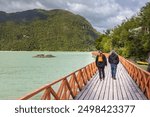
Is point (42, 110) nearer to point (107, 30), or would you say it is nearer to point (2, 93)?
point (2, 93)

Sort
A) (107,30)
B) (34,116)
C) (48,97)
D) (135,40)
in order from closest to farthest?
(34,116), (48,97), (135,40), (107,30)

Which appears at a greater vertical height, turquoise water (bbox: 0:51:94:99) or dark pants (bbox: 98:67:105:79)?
dark pants (bbox: 98:67:105:79)

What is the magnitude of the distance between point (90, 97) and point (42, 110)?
684 centimetres

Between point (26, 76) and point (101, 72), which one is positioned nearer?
point (101, 72)

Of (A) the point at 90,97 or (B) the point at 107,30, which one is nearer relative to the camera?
(A) the point at 90,97

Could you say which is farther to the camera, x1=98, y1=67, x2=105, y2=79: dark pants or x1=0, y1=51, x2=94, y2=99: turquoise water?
x1=0, y1=51, x2=94, y2=99: turquoise water

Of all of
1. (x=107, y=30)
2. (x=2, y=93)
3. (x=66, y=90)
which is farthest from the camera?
(x=107, y=30)

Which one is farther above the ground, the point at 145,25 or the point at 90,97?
the point at 145,25

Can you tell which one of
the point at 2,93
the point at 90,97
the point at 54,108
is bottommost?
the point at 2,93

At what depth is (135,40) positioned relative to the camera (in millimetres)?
59156

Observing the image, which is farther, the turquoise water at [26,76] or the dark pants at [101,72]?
the turquoise water at [26,76]

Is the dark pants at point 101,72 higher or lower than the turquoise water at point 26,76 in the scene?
higher

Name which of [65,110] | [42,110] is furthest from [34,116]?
[65,110]

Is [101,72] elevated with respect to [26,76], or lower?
elevated
